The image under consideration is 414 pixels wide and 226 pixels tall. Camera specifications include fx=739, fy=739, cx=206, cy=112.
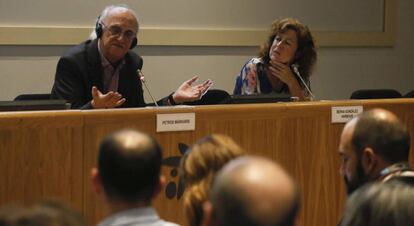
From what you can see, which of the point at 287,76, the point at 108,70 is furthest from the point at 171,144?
the point at 287,76

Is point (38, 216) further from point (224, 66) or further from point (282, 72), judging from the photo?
point (224, 66)

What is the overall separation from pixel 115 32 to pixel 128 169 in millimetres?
2048

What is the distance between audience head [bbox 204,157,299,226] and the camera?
131 cm

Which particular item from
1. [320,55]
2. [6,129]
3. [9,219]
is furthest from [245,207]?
[320,55]

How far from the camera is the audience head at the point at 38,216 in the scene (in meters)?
1.20

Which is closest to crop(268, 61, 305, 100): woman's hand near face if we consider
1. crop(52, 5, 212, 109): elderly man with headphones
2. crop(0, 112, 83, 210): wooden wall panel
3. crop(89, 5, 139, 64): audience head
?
crop(52, 5, 212, 109): elderly man with headphones

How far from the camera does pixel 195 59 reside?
561 centimetres

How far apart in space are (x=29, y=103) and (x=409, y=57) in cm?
440

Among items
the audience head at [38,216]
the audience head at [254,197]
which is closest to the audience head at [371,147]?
the audience head at [254,197]

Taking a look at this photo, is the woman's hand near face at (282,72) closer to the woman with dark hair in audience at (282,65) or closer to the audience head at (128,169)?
the woman with dark hair in audience at (282,65)

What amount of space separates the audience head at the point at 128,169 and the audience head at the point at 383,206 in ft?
1.68

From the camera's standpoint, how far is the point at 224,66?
18.8 feet

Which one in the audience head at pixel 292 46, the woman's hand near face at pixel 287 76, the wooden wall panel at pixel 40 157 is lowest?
the wooden wall panel at pixel 40 157

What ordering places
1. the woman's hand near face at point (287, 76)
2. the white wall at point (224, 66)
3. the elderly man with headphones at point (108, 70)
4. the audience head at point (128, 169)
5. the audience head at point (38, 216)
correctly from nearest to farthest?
the audience head at point (38, 216), the audience head at point (128, 169), the elderly man with headphones at point (108, 70), the woman's hand near face at point (287, 76), the white wall at point (224, 66)
